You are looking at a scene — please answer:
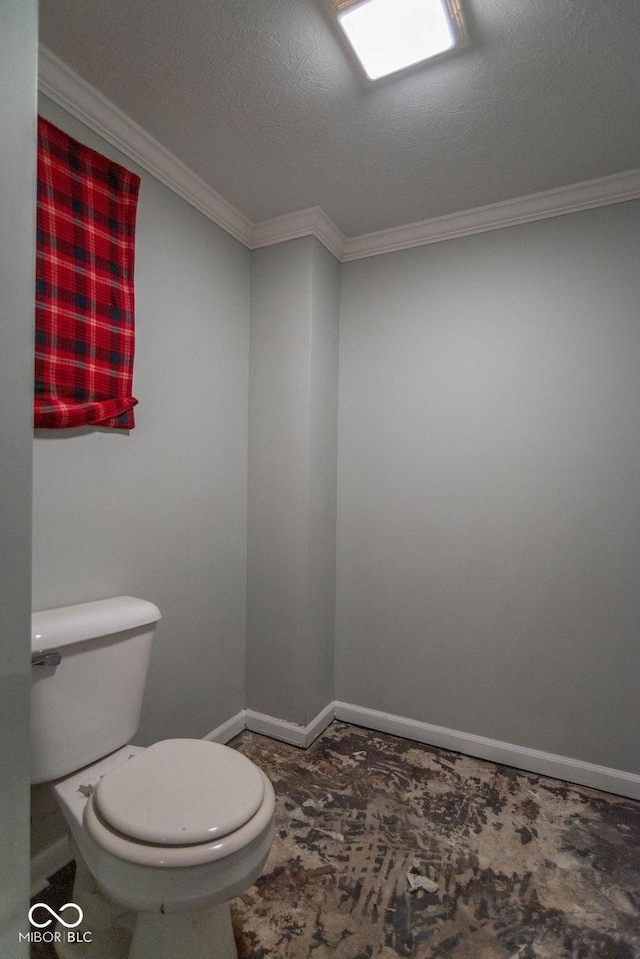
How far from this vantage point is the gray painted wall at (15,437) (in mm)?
827

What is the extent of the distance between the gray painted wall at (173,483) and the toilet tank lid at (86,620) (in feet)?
0.27

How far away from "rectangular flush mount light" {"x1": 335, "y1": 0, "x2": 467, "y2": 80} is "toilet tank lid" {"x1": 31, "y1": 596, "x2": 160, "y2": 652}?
1.74m

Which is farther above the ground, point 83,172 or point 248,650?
point 83,172

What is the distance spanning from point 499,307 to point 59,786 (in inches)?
91.0

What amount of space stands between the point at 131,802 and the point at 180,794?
108 mm

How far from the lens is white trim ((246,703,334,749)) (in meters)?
2.20

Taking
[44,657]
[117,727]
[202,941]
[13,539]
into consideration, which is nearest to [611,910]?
[202,941]

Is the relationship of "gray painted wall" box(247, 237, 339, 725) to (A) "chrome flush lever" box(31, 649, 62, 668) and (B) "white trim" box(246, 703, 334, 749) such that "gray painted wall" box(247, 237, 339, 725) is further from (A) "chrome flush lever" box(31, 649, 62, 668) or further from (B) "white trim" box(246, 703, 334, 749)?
(A) "chrome flush lever" box(31, 649, 62, 668)

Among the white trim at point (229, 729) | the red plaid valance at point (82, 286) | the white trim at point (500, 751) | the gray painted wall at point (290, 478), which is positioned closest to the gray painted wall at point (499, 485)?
the white trim at point (500, 751)

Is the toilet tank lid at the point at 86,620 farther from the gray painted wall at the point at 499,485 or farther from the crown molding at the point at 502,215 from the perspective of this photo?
the crown molding at the point at 502,215

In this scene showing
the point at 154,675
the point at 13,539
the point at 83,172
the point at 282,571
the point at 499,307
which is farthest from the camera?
the point at 282,571

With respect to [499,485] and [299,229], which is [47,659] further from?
[299,229]

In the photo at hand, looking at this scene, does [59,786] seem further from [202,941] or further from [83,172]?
[83,172]

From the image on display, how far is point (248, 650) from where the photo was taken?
235 centimetres
